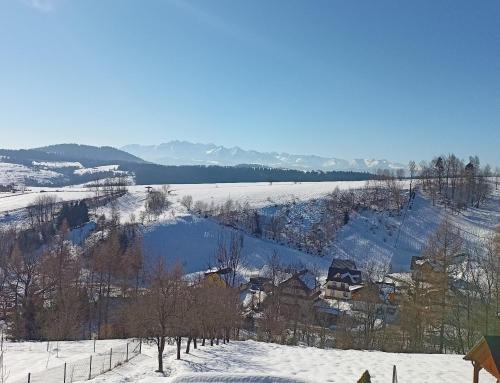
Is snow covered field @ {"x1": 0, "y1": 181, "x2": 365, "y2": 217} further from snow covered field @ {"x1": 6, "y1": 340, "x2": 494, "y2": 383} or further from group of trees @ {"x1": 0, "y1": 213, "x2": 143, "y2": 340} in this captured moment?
snow covered field @ {"x1": 6, "y1": 340, "x2": 494, "y2": 383}

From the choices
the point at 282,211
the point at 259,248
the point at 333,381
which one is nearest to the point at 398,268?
the point at 259,248

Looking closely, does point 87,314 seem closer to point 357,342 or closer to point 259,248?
point 357,342

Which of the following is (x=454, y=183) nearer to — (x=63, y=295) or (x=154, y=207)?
(x=154, y=207)

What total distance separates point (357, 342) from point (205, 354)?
50.7 ft

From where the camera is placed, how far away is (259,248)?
282 feet

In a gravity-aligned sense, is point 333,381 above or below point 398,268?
above

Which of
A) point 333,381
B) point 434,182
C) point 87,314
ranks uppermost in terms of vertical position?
point 434,182

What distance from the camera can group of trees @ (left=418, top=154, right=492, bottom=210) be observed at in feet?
357

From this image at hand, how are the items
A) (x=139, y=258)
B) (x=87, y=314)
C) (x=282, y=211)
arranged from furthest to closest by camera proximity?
1. (x=282, y=211)
2. (x=139, y=258)
3. (x=87, y=314)

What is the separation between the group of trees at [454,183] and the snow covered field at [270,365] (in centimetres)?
9163

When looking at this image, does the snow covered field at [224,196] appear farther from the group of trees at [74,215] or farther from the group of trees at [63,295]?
the group of trees at [63,295]

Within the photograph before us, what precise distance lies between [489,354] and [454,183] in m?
112

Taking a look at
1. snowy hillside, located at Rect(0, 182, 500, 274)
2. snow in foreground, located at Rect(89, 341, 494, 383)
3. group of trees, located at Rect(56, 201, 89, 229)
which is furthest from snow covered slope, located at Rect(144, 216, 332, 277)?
snow in foreground, located at Rect(89, 341, 494, 383)

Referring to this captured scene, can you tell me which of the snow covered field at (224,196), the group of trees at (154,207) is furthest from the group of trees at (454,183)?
the group of trees at (154,207)
